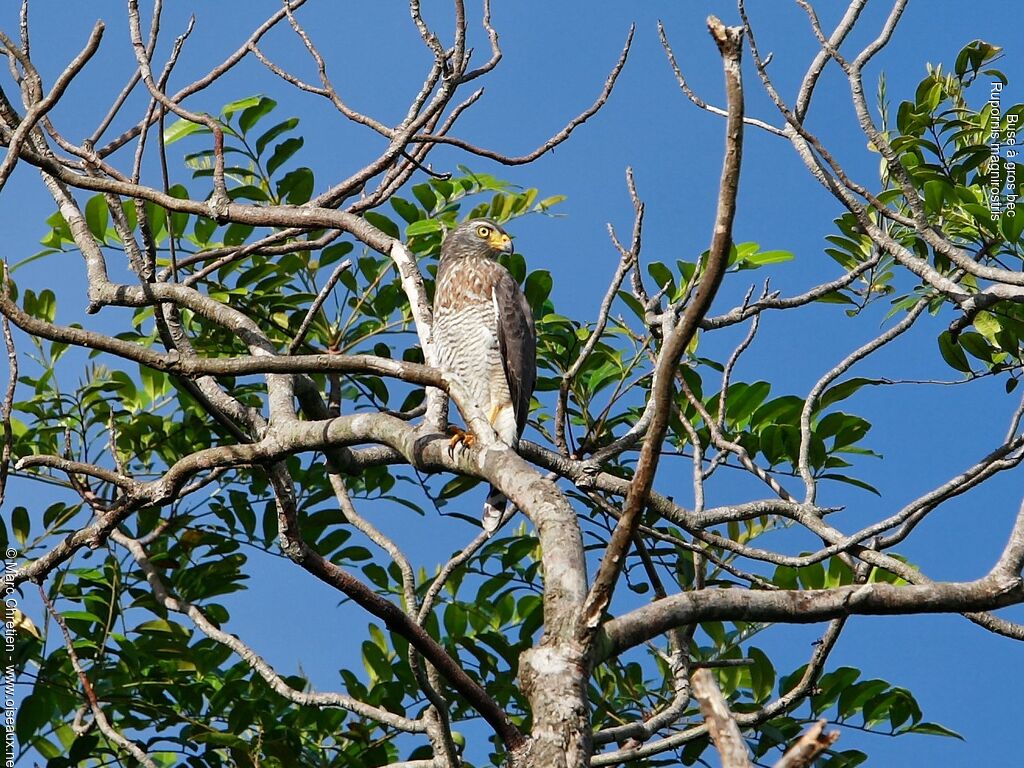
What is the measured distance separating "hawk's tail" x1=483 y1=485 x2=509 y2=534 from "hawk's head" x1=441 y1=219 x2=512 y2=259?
1.47 meters

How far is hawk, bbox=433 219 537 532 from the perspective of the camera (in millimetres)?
5590

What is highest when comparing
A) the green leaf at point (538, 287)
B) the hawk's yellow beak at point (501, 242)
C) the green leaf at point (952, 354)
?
the hawk's yellow beak at point (501, 242)

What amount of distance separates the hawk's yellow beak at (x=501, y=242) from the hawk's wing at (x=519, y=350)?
399mm

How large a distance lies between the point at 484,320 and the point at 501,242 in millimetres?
457

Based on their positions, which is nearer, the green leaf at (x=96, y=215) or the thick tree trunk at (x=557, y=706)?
the thick tree trunk at (x=557, y=706)

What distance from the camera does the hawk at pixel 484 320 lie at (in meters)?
5.59

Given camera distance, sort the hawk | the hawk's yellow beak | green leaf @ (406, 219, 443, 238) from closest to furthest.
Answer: green leaf @ (406, 219, 443, 238)
the hawk
the hawk's yellow beak

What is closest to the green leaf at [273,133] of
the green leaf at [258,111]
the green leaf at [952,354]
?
the green leaf at [258,111]

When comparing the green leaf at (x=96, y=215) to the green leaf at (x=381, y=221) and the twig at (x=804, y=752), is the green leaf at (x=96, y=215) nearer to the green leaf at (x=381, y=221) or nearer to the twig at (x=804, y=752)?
the green leaf at (x=381, y=221)

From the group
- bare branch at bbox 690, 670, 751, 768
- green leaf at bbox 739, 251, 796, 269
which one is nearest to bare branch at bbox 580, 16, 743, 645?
bare branch at bbox 690, 670, 751, 768

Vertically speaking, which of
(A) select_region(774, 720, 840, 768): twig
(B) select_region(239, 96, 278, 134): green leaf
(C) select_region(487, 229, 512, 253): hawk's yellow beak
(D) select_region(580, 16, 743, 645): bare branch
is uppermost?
(C) select_region(487, 229, 512, 253): hawk's yellow beak

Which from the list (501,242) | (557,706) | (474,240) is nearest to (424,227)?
(474,240)

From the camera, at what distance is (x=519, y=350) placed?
18.0 ft

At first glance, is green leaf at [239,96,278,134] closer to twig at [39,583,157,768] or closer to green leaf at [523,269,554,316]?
green leaf at [523,269,554,316]
